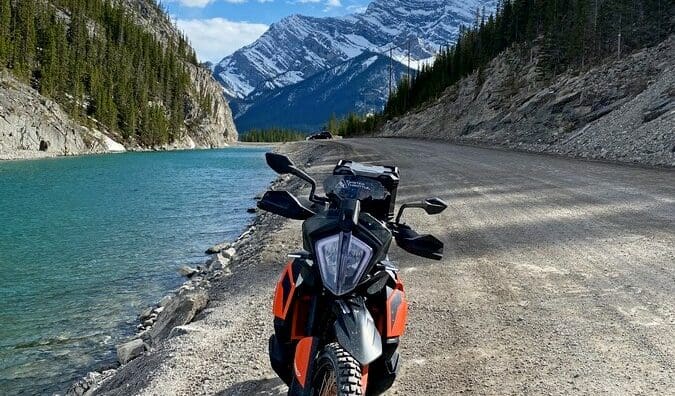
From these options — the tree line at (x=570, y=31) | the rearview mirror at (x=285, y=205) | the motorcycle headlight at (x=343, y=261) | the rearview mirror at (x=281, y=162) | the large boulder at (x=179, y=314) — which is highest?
the tree line at (x=570, y=31)

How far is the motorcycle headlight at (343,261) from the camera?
276 cm

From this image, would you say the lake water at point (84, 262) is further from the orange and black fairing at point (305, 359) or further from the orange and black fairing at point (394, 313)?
the orange and black fairing at point (394, 313)

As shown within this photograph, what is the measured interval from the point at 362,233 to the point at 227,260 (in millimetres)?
8795

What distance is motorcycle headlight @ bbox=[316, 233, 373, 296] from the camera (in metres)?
2.76

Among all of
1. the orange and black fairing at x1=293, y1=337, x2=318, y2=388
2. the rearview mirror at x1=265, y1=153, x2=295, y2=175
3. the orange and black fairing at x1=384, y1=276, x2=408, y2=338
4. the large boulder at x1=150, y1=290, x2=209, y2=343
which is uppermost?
the rearview mirror at x1=265, y1=153, x2=295, y2=175

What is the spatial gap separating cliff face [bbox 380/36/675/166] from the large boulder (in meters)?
16.5

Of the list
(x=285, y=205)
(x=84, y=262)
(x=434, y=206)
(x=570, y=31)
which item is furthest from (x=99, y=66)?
(x=434, y=206)

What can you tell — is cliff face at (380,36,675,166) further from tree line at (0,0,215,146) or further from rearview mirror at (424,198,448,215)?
tree line at (0,0,215,146)

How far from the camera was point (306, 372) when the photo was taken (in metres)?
2.89

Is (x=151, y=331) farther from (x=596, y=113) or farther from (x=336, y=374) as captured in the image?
(x=596, y=113)

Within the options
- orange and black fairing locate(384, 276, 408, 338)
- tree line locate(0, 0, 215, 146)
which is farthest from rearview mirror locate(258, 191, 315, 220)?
tree line locate(0, 0, 215, 146)

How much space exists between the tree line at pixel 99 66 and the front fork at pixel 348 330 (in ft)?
283

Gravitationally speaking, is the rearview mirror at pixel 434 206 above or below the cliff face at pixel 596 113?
below

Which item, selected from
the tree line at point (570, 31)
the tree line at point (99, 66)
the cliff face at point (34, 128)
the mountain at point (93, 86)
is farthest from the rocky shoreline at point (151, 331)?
the tree line at point (99, 66)
